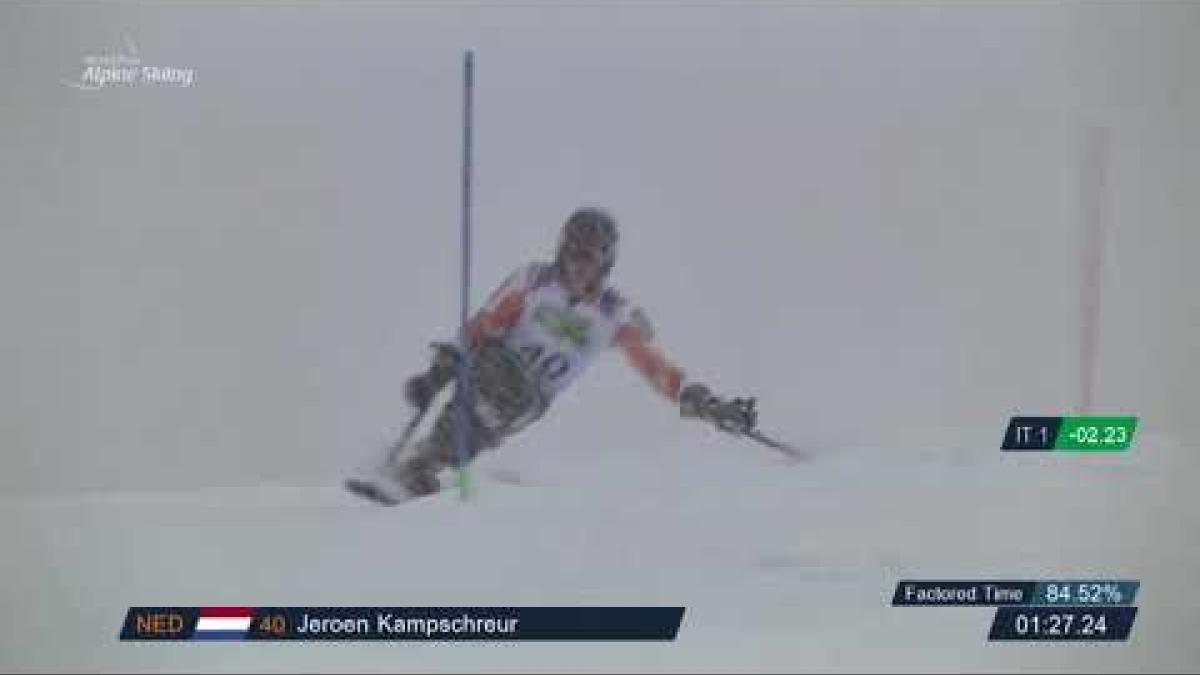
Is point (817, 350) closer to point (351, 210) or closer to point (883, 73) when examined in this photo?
point (883, 73)

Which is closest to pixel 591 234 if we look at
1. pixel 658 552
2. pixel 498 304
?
pixel 498 304

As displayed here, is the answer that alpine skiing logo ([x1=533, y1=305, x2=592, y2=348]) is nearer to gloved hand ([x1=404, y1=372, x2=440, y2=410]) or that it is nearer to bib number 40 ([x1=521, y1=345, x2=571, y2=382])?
bib number 40 ([x1=521, y1=345, x2=571, y2=382])

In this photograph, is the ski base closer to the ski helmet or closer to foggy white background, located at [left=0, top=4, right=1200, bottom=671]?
foggy white background, located at [left=0, top=4, right=1200, bottom=671]

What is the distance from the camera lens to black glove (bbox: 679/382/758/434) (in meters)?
1.70

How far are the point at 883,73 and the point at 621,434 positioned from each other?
1.94 ft

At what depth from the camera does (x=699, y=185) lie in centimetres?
168

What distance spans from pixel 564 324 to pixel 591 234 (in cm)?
13

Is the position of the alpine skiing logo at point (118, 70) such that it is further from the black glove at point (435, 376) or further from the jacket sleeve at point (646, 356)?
the jacket sleeve at point (646, 356)

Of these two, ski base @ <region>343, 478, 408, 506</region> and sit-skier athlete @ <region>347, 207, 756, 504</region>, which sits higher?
sit-skier athlete @ <region>347, 207, 756, 504</region>

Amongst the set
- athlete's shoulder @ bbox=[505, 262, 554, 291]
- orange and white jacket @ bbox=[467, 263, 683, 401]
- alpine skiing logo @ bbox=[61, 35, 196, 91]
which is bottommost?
orange and white jacket @ bbox=[467, 263, 683, 401]

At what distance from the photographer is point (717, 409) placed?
1701mm

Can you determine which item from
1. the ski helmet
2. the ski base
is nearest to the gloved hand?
the ski base

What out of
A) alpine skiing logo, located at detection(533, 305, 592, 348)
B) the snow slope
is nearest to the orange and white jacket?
alpine skiing logo, located at detection(533, 305, 592, 348)

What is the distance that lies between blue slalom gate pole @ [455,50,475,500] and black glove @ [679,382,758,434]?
288 millimetres
